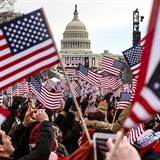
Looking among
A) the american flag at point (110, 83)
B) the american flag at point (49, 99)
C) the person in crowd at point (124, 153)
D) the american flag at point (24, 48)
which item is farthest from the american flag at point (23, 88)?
the person in crowd at point (124, 153)

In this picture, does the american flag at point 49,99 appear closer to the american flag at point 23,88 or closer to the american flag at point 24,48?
the american flag at point 23,88

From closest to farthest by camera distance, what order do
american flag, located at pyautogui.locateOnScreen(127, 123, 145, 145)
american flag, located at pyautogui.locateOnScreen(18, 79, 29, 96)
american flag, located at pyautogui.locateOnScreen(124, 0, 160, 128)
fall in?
american flag, located at pyautogui.locateOnScreen(124, 0, 160, 128) < american flag, located at pyautogui.locateOnScreen(127, 123, 145, 145) < american flag, located at pyautogui.locateOnScreen(18, 79, 29, 96)

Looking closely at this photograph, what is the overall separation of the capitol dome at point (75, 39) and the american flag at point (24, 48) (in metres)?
113

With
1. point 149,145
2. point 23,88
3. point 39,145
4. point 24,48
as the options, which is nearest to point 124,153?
point 39,145

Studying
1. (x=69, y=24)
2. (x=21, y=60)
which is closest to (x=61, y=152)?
(x=21, y=60)

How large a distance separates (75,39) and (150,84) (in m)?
115

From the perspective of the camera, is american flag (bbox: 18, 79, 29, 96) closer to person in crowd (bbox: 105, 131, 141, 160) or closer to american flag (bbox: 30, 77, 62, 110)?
american flag (bbox: 30, 77, 62, 110)

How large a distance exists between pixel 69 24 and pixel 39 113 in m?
Answer: 119

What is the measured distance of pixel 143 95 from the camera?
2.09 meters

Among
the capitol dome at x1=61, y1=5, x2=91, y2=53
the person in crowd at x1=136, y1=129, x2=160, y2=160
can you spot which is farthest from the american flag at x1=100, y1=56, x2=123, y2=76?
the capitol dome at x1=61, y1=5, x2=91, y2=53

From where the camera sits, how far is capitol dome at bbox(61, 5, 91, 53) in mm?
117375

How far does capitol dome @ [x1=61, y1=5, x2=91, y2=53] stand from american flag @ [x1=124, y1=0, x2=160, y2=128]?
11464 cm

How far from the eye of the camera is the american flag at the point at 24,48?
354cm

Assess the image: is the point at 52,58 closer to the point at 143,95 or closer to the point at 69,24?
the point at 143,95
